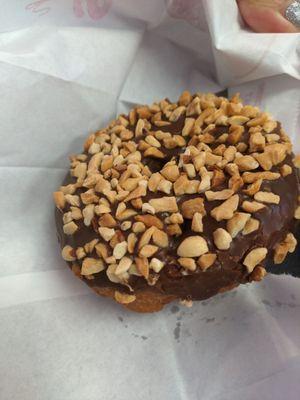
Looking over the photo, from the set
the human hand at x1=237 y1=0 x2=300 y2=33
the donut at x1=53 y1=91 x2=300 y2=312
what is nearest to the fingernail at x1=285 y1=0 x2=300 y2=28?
the human hand at x1=237 y1=0 x2=300 y2=33

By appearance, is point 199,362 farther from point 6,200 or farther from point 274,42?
point 274,42

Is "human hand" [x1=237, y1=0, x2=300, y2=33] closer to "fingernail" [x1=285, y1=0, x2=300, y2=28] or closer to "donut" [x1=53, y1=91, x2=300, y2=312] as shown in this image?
"fingernail" [x1=285, y1=0, x2=300, y2=28]

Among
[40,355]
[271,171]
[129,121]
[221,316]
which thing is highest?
[271,171]

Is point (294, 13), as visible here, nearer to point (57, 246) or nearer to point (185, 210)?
point (185, 210)

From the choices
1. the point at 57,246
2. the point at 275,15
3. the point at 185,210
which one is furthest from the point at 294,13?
the point at 57,246

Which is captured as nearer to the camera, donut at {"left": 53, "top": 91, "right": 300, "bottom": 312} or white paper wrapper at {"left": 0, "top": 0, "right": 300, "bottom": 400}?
donut at {"left": 53, "top": 91, "right": 300, "bottom": 312}

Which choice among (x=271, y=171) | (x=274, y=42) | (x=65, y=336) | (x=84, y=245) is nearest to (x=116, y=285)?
(x=84, y=245)

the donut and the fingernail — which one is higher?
the fingernail

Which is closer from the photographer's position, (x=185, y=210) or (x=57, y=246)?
(x=185, y=210)
